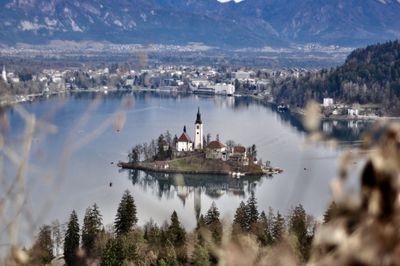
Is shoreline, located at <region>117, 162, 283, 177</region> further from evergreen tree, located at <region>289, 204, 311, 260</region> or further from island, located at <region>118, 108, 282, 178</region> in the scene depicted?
evergreen tree, located at <region>289, 204, 311, 260</region>

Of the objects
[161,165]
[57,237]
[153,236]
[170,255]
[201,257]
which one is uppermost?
[201,257]

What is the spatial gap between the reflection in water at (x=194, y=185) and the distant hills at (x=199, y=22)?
30.8 metres

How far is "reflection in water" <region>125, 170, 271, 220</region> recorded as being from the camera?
7.39 m

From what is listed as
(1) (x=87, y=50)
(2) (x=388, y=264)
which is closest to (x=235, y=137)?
(2) (x=388, y=264)

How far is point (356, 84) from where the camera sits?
1670 cm

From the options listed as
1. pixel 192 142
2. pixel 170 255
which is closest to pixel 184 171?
pixel 192 142

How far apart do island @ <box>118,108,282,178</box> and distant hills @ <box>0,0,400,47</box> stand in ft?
97.5

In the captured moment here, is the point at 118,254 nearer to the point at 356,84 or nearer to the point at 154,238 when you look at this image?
the point at 154,238

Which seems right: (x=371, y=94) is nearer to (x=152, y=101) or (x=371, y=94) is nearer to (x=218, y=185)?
(x=152, y=101)

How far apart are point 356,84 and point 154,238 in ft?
42.7

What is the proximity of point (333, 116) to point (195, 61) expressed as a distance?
19527mm

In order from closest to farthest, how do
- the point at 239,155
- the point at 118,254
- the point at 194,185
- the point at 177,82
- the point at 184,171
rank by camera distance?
the point at 118,254, the point at 194,185, the point at 184,171, the point at 239,155, the point at 177,82

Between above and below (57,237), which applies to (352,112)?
→ below

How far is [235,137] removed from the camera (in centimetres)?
1086
